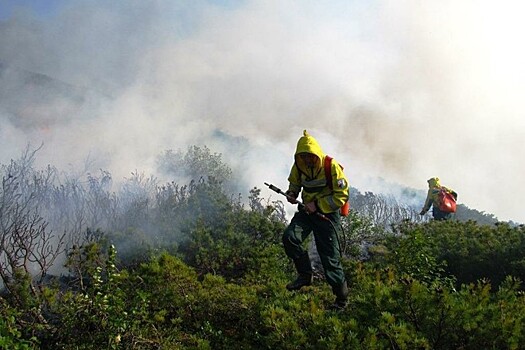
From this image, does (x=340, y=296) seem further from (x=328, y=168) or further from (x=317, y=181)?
(x=328, y=168)

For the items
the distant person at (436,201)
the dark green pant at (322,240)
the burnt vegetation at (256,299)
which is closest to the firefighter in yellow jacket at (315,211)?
Result: the dark green pant at (322,240)

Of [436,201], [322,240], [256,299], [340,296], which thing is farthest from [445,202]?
[256,299]

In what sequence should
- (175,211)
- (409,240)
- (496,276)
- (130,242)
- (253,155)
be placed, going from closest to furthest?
1. (409,240)
2. (496,276)
3. (130,242)
4. (175,211)
5. (253,155)

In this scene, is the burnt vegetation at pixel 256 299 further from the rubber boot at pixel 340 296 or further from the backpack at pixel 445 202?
the backpack at pixel 445 202

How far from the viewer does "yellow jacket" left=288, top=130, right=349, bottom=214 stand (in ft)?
16.2

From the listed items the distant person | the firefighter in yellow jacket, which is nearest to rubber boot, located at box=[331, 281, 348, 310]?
the firefighter in yellow jacket

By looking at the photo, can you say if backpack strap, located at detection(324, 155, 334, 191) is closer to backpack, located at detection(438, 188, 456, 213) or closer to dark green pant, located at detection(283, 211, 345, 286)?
dark green pant, located at detection(283, 211, 345, 286)

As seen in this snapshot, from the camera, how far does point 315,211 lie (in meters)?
5.09

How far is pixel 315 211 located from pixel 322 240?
1.05ft

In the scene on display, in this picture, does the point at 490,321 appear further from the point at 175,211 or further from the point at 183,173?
the point at 183,173

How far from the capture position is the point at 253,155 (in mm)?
51375

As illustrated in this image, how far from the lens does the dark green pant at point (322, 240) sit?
502 cm

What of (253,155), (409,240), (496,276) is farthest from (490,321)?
(253,155)

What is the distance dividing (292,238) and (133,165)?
30.8m
